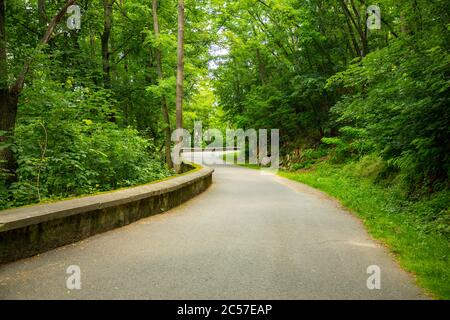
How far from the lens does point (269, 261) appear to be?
196 inches

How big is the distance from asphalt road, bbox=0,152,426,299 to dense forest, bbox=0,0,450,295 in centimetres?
179

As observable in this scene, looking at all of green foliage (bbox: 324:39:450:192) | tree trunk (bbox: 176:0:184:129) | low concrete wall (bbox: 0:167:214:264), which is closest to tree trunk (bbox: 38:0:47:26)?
tree trunk (bbox: 176:0:184:129)

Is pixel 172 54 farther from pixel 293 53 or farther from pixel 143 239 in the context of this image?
pixel 143 239

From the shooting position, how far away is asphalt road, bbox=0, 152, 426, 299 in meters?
3.88

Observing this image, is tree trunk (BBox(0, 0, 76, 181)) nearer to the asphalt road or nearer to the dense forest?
the dense forest

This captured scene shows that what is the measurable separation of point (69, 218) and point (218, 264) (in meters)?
2.62

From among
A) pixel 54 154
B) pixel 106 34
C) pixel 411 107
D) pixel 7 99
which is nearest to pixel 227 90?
pixel 106 34

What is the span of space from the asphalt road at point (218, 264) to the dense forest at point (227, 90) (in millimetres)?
1791

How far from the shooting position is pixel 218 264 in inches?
189

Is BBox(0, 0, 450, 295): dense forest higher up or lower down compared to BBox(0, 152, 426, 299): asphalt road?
higher up

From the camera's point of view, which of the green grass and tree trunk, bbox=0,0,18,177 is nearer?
the green grass

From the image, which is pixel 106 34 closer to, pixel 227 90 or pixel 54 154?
pixel 54 154

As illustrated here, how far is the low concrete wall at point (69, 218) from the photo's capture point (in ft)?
15.1

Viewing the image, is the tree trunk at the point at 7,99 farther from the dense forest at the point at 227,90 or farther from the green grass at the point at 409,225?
the green grass at the point at 409,225
